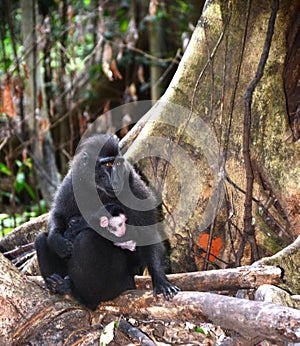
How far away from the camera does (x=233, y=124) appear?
4.04 metres

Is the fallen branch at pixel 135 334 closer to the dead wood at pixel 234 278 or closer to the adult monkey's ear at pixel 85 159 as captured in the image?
the dead wood at pixel 234 278

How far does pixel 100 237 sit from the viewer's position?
325cm

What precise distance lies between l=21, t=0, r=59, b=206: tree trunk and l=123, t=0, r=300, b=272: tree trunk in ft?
11.4

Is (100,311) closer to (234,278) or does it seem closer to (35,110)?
(234,278)

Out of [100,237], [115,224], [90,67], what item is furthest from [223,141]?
[90,67]

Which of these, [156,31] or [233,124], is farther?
[156,31]

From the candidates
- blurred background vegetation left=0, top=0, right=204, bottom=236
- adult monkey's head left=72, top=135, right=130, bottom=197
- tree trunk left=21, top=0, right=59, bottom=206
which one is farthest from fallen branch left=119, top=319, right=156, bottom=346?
blurred background vegetation left=0, top=0, right=204, bottom=236

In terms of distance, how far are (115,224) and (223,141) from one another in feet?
3.96

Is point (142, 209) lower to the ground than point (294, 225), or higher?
higher

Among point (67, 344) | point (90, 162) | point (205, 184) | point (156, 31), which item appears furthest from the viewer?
point (156, 31)

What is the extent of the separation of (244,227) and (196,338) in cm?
82

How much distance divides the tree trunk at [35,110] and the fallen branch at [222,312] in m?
4.62

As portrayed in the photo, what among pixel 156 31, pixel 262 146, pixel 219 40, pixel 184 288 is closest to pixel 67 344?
pixel 184 288

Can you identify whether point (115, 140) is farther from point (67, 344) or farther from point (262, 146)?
point (67, 344)
